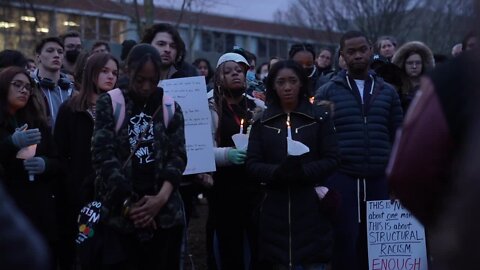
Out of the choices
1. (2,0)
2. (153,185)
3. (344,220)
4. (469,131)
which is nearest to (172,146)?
(153,185)

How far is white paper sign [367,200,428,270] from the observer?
651 centimetres

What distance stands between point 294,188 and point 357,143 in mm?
978

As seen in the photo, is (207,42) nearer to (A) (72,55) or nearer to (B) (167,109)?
(A) (72,55)

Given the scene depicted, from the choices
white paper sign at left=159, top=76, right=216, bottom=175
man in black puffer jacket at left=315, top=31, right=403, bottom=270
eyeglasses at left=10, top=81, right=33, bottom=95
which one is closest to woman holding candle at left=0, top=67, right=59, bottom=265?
eyeglasses at left=10, top=81, right=33, bottom=95

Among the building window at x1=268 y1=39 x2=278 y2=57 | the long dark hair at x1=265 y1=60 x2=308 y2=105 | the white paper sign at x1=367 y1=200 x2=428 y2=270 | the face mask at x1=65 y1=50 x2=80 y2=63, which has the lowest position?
the white paper sign at x1=367 y1=200 x2=428 y2=270

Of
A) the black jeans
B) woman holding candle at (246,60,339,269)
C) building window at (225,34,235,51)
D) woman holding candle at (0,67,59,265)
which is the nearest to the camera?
the black jeans

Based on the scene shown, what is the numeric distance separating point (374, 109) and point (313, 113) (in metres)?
0.80

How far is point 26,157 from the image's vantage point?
6043 mm

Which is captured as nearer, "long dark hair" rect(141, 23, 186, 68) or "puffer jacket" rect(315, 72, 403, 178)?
"puffer jacket" rect(315, 72, 403, 178)

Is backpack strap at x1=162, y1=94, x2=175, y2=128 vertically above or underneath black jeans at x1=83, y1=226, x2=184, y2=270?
above

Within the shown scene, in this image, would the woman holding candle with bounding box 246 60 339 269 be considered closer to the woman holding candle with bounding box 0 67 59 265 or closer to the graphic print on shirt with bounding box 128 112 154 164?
the graphic print on shirt with bounding box 128 112 154 164

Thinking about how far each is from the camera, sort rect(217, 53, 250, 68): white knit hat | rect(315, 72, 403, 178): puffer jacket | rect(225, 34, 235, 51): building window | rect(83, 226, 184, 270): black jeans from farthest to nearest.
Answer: rect(225, 34, 235, 51): building window, rect(217, 53, 250, 68): white knit hat, rect(315, 72, 403, 178): puffer jacket, rect(83, 226, 184, 270): black jeans

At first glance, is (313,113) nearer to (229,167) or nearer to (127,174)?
(229,167)

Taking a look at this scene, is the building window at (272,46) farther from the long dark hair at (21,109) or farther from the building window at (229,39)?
the long dark hair at (21,109)
